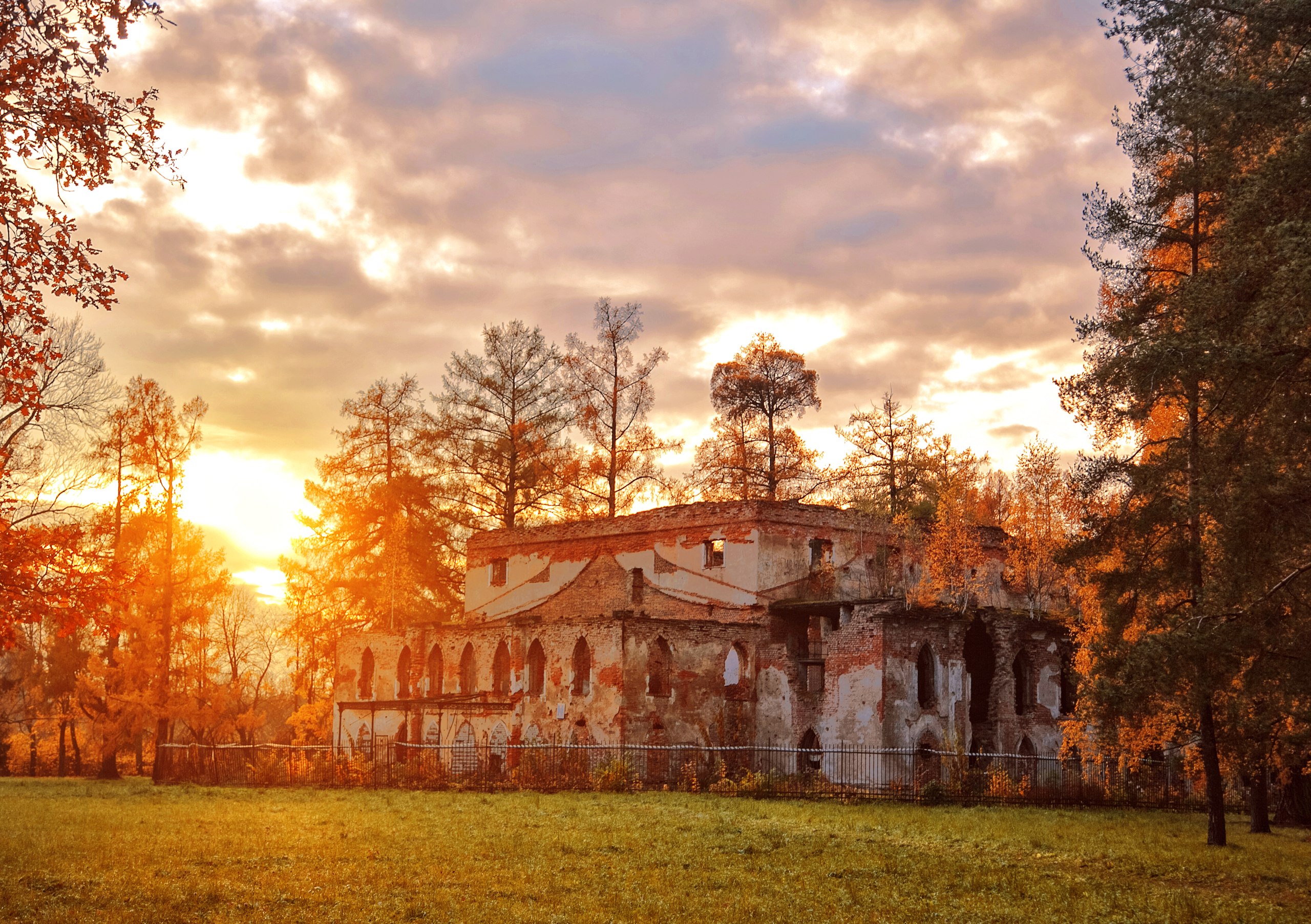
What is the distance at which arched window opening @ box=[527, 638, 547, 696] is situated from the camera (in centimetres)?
3641

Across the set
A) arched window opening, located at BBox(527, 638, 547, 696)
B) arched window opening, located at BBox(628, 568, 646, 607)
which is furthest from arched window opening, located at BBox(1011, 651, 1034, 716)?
arched window opening, located at BBox(527, 638, 547, 696)

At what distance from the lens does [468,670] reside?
4138 cm

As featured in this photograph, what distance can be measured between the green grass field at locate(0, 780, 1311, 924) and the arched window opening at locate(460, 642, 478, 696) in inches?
618

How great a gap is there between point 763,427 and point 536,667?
58.6 feet

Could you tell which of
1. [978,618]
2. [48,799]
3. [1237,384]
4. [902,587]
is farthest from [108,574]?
[902,587]

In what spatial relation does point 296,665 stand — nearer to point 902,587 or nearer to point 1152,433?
point 902,587

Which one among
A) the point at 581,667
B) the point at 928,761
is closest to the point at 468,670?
the point at 581,667

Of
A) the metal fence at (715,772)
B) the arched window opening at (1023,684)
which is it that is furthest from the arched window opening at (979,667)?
the metal fence at (715,772)

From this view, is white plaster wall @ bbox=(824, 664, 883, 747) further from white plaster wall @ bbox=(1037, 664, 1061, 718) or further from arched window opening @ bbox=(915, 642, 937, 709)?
white plaster wall @ bbox=(1037, 664, 1061, 718)

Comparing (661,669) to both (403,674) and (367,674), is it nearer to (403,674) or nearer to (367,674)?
(403,674)

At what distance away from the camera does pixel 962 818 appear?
76.9 ft

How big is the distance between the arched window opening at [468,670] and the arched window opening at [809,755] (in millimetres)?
12323

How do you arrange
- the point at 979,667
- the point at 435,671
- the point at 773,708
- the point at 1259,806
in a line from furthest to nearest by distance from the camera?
the point at 435,671, the point at 979,667, the point at 773,708, the point at 1259,806

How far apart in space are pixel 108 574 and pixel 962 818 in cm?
1684
